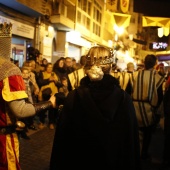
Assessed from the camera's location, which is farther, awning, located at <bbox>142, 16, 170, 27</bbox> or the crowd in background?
awning, located at <bbox>142, 16, 170, 27</bbox>

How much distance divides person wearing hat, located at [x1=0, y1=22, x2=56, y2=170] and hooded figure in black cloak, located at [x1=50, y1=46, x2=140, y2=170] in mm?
376

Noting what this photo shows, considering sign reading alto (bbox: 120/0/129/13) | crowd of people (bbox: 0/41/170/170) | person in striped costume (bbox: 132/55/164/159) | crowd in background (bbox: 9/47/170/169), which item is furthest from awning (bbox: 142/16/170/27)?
crowd of people (bbox: 0/41/170/170)

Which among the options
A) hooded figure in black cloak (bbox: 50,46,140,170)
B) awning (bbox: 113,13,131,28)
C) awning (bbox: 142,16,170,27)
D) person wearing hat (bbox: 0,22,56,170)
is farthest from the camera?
awning (bbox: 113,13,131,28)

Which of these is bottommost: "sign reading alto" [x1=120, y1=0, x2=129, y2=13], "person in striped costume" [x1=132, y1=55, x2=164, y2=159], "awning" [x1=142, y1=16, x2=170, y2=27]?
"person in striped costume" [x1=132, y1=55, x2=164, y2=159]

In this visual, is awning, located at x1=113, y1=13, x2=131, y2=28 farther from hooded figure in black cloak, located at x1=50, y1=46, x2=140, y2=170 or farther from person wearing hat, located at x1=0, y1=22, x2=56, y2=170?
hooded figure in black cloak, located at x1=50, y1=46, x2=140, y2=170

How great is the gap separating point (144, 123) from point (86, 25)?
15.9 metres

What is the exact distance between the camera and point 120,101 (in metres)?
2.49

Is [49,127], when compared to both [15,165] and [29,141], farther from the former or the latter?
[15,165]

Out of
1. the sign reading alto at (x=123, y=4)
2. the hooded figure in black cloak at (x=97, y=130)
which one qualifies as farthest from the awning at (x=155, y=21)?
the hooded figure in black cloak at (x=97, y=130)

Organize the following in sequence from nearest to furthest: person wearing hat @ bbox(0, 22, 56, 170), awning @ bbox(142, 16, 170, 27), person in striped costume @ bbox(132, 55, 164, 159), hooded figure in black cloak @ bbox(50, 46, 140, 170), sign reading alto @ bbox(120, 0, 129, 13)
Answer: hooded figure in black cloak @ bbox(50, 46, 140, 170) → person wearing hat @ bbox(0, 22, 56, 170) → person in striped costume @ bbox(132, 55, 164, 159) → sign reading alto @ bbox(120, 0, 129, 13) → awning @ bbox(142, 16, 170, 27)

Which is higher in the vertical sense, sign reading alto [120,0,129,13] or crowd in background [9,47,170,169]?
sign reading alto [120,0,129,13]

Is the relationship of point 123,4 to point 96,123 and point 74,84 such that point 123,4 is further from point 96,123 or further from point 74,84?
point 96,123

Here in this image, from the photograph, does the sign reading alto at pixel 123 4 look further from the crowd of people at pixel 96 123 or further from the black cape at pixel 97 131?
the black cape at pixel 97 131

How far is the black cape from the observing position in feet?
7.99
